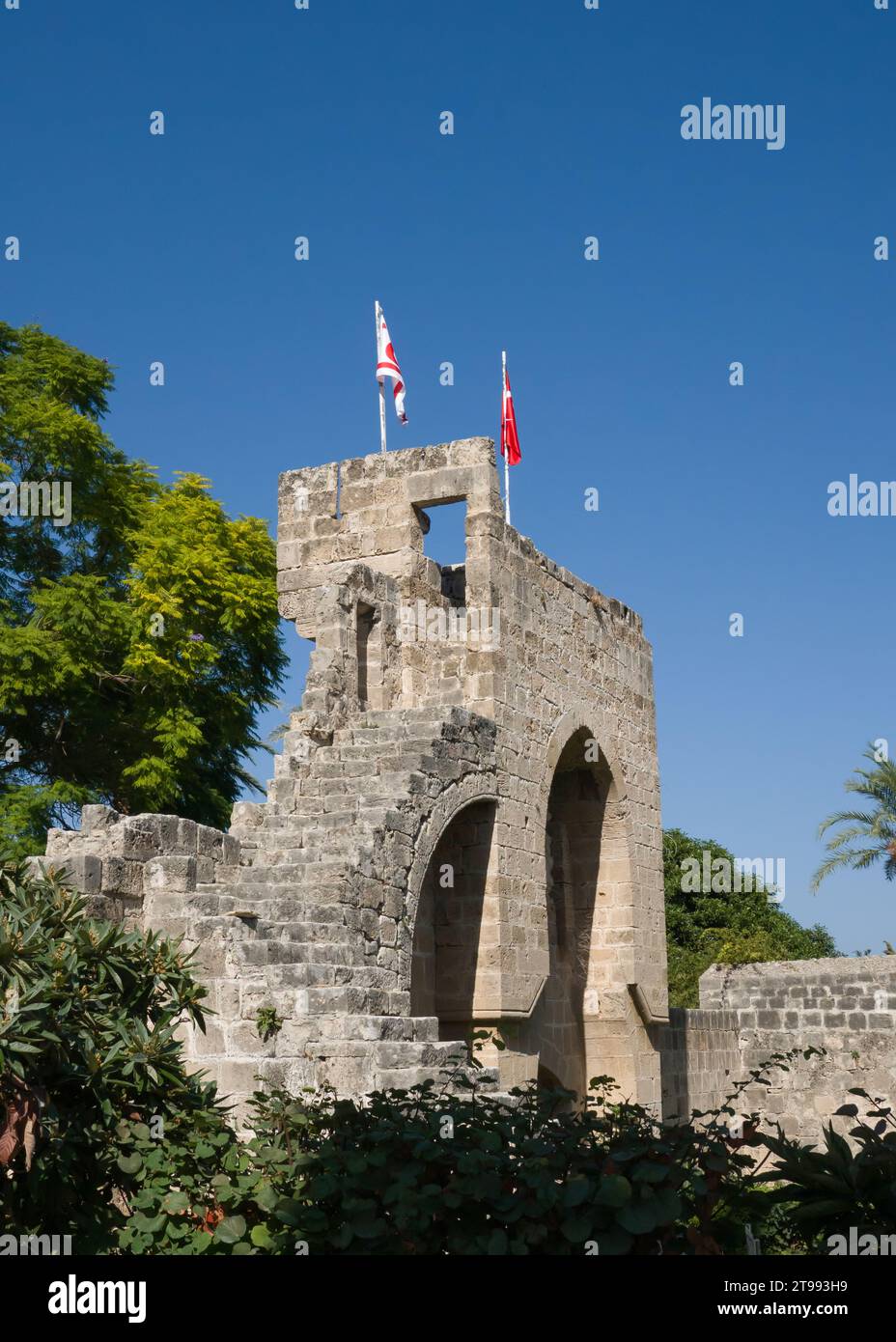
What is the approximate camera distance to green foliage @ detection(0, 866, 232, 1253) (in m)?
5.23

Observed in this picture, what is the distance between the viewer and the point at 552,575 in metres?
13.8

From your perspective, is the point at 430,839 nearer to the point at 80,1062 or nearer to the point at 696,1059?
the point at 80,1062

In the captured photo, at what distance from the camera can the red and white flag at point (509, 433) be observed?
14211mm

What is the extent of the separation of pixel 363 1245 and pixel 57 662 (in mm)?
14781

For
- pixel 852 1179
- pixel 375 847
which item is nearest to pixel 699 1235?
pixel 852 1179

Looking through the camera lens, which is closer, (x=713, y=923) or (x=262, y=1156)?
(x=262, y=1156)

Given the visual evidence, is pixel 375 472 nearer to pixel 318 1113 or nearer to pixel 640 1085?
pixel 640 1085

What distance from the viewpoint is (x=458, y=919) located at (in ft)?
38.9

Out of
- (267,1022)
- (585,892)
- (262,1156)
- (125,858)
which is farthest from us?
(585,892)

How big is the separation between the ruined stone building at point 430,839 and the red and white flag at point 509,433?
4.16 ft

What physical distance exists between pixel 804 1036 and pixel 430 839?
10.2 metres

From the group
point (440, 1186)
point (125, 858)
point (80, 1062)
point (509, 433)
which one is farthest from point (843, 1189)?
point (509, 433)

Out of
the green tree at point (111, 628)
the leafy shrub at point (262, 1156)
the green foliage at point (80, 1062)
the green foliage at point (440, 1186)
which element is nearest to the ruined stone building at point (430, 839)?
the green foliage at point (80, 1062)

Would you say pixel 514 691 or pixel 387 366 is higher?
pixel 387 366
